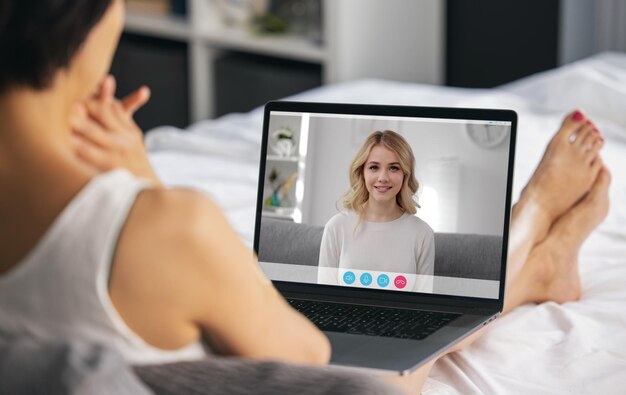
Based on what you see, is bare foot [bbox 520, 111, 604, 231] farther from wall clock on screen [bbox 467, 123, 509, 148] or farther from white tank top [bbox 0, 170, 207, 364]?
white tank top [bbox 0, 170, 207, 364]

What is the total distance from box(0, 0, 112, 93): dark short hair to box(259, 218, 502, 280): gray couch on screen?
64 centimetres

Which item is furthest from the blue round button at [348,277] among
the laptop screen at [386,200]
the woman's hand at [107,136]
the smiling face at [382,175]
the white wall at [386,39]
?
the white wall at [386,39]

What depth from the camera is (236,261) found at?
2.95ft

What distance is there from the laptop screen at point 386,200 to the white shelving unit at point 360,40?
187 cm

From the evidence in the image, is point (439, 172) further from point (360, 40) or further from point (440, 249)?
point (360, 40)

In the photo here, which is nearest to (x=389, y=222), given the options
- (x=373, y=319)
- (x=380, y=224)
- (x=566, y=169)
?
(x=380, y=224)

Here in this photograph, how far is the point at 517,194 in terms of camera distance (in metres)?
1.95

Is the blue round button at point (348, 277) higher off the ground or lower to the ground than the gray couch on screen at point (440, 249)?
lower

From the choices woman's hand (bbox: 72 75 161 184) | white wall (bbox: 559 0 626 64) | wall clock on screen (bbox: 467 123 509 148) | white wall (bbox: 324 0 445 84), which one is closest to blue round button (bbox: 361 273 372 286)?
wall clock on screen (bbox: 467 123 509 148)

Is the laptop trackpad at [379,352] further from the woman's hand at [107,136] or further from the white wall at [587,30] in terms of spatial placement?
the white wall at [587,30]

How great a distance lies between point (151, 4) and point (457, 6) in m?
1.22

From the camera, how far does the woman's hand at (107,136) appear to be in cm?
97

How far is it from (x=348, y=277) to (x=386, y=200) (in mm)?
115

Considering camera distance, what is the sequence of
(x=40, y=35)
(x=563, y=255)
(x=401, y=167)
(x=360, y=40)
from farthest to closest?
(x=360, y=40), (x=563, y=255), (x=401, y=167), (x=40, y=35)
